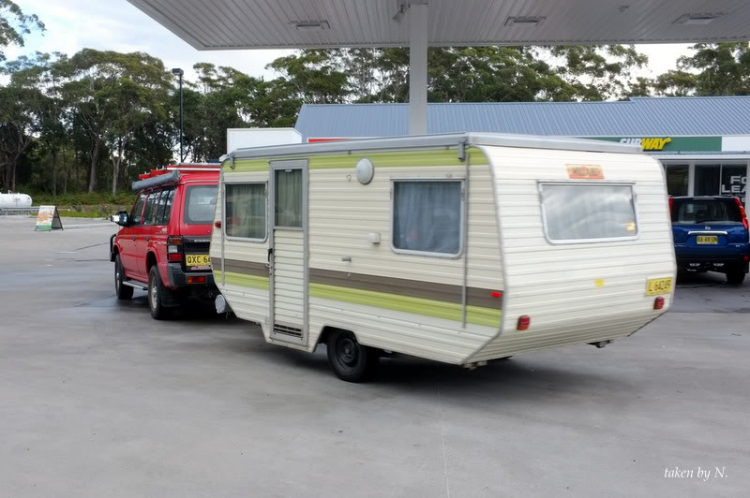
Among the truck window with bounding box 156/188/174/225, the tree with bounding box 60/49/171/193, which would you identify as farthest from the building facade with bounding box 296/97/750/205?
the tree with bounding box 60/49/171/193

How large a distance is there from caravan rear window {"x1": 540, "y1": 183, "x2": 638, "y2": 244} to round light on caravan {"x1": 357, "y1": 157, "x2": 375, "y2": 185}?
68.3 inches

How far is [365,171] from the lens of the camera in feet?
25.2

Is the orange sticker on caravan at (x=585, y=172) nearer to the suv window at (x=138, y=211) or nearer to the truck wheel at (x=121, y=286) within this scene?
the suv window at (x=138, y=211)

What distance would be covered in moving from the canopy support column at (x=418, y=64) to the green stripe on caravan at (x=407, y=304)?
21.8 feet

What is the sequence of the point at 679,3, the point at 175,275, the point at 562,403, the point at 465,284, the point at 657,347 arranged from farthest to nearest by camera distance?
the point at 679,3
the point at 175,275
the point at 657,347
the point at 562,403
the point at 465,284

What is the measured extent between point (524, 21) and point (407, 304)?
31.4 feet

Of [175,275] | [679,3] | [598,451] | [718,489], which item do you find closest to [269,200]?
[175,275]

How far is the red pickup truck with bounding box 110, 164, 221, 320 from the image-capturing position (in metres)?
Result: 11.0

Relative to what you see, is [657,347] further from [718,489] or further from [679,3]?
[679,3]

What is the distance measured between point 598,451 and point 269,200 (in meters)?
4.71

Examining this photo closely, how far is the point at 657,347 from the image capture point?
9.76 meters

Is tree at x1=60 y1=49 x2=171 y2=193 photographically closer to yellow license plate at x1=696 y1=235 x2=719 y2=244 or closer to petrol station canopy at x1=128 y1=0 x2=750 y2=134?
petrol station canopy at x1=128 y1=0 x2=750 y2=134

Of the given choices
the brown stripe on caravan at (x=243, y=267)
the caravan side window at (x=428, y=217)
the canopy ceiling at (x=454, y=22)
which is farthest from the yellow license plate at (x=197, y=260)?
the canopy ceiling at (x=454, y=22)

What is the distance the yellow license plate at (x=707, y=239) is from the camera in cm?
1522
